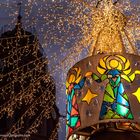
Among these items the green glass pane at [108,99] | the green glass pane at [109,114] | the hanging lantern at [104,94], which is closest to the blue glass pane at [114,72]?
the hanging lantern at [104,94]

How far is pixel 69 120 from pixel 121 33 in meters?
1.02

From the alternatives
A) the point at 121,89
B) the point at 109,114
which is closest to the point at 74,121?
the point at 109,114

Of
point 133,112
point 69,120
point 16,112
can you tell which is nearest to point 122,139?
point 133,112

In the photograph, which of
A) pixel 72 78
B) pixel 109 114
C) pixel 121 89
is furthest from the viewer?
pixel 72 78

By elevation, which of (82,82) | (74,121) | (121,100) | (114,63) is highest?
(114,63)

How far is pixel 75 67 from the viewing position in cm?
279

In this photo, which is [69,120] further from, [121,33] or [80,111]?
[121,33]

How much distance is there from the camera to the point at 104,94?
104 inches

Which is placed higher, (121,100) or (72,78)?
(72,78)

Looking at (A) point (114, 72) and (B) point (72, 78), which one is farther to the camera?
(B) point (72, 78)

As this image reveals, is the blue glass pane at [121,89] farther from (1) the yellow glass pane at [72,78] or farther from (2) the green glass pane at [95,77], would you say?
(1) the yellow glass pane at [72,78]

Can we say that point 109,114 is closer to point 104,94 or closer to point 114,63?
point 104,94

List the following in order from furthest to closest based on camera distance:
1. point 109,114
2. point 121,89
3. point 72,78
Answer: point 72,78 < point 121,89 < point 109,114

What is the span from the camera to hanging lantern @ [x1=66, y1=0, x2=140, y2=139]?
2.56m
